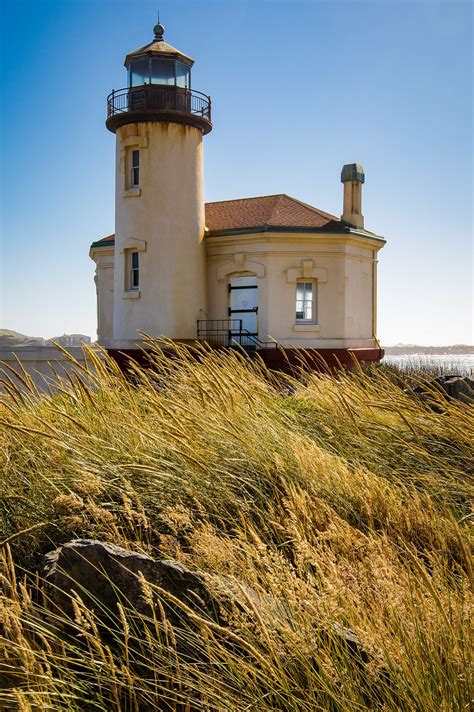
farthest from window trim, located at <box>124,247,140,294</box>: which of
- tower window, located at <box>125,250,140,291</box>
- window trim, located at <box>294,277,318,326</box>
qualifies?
window trim, located at <box>294,277,318,326</box>

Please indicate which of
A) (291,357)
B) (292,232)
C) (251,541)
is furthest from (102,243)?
(251,541)

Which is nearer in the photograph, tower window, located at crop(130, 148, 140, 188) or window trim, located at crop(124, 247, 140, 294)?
tower window, located at crop(130, 148, 140, 188)

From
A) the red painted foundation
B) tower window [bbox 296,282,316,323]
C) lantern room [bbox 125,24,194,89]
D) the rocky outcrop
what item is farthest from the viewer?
tower window [bbox 296,282,316,323]

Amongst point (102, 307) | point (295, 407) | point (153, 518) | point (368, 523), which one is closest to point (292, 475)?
point (368, 523)

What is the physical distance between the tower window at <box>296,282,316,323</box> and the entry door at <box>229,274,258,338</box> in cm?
140

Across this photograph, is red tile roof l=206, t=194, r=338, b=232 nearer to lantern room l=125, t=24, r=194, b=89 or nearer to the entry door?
the entry door

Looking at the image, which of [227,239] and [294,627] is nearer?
[294,627]

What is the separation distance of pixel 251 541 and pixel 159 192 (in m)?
18.3

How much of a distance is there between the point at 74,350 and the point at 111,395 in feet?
34.4

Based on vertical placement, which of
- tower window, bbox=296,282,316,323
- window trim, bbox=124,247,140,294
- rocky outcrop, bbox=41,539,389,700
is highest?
window trim, bbox=124,247,140,294

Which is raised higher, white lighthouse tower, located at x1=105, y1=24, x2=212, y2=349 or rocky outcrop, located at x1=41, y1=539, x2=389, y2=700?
white lighthouse tower, located at x1=105, y1=24, x2=212, y2=349

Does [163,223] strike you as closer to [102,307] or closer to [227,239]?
[227,239]

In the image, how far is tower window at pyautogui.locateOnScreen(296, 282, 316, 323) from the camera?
69.8ft

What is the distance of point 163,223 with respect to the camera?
20.6 metres
